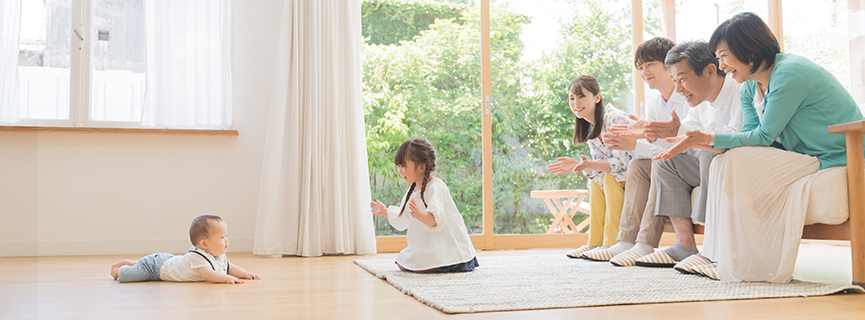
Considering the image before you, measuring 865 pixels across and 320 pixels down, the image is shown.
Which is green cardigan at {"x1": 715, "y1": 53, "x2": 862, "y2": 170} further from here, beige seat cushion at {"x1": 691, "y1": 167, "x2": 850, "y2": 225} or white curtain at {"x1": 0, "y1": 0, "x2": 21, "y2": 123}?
white curtain at {"x1": 0, "y1": 0, "x2": 21, "y2": 123}

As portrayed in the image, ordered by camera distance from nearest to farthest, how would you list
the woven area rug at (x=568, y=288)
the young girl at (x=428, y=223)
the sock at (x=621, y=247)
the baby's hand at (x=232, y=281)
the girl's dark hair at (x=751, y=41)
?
the woven area rug at (x=568, y=288), the girl's dark hair at (x=751, y=41), the baby's hand at (x=232, y=281), the young girl at (x=428, y=223), the sock at (x=621, y=247)

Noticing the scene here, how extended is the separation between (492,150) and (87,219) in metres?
2.45

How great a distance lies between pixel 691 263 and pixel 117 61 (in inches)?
127

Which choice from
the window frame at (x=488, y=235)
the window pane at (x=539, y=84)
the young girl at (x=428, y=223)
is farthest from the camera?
the window pane at (x=539, y=84)

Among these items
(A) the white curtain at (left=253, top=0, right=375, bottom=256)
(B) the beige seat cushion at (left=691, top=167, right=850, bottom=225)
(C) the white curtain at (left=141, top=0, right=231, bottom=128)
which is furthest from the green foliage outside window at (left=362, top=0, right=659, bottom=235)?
(B) the beige seat cushion at (left=691, top=167, right=850, bottom=225)

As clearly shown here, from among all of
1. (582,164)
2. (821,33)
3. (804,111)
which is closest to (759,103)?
(804,111)

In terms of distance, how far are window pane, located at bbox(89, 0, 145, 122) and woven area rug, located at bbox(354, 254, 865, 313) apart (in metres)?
2.08

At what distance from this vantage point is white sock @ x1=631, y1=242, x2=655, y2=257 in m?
2.46

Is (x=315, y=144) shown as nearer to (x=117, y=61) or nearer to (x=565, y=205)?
(x=117, y=61)

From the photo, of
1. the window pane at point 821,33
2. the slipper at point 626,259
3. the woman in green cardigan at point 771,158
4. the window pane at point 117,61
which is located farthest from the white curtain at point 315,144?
the window pane at point 821,33

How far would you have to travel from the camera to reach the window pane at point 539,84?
398 cm

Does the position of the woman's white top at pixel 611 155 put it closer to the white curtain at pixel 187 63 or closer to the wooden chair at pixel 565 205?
the wooden chair at pixel 565 205

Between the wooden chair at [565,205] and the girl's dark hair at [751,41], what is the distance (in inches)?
82.5

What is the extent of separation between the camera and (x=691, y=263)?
2123 millimetres
